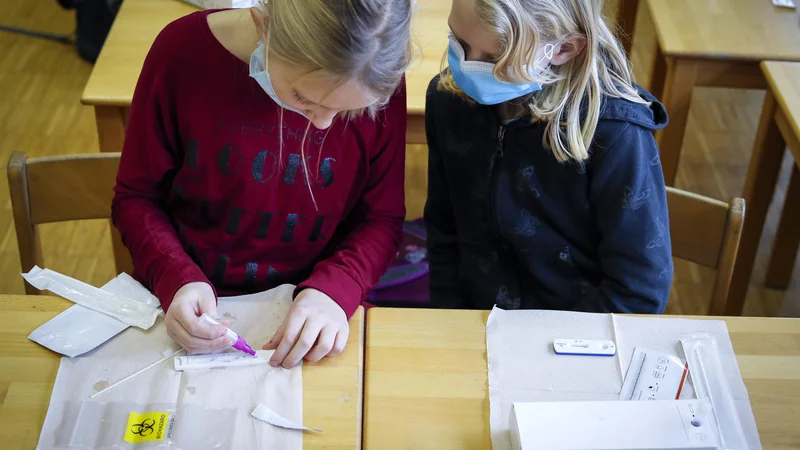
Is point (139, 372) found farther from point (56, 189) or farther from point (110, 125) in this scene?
point (110, 125)

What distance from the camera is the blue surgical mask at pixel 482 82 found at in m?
1.16

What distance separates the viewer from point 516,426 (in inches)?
36.4

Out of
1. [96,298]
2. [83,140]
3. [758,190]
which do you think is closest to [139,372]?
[96,298]

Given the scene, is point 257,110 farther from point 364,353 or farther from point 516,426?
point 516,426

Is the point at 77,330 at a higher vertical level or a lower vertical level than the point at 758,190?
higher

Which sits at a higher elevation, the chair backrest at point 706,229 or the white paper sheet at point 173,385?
the white paper sheet at point 173,385

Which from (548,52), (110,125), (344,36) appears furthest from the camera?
(110,125)

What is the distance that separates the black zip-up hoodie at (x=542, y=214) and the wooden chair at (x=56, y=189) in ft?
1.84

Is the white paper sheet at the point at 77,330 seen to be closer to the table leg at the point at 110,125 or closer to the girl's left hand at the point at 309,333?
the girl's left hand at the point at 309,333

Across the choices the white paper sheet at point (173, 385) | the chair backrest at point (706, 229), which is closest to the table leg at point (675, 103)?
the chair backrest at point (706, 229)

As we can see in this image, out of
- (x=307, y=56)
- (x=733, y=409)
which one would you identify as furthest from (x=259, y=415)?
(x=733, y=409)

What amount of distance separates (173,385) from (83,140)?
6.37ft

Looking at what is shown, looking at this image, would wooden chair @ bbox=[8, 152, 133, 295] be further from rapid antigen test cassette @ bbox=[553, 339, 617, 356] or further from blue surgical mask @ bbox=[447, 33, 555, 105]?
rapid antigen test cassette @ bbox=[553, 339, 617, 356]

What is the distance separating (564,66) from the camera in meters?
1.18
